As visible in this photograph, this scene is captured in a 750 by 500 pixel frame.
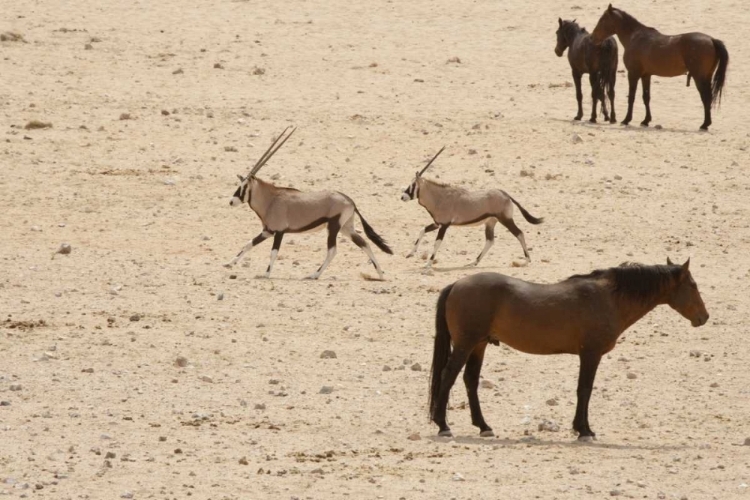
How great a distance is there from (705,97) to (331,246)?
31.8 feet

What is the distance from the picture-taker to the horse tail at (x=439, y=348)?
1143 centimetres

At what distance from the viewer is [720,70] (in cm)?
2467

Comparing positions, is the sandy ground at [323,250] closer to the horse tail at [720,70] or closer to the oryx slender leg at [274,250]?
the oryx slender leg at [274,250]

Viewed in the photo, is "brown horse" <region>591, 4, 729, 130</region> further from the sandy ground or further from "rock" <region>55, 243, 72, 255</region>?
"rock" <region>55, 243, 72, 255</region>

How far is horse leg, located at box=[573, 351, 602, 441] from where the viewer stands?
11297 mm

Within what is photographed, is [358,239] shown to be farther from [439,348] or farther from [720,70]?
[720,70]

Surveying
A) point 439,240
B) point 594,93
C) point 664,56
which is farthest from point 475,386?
point 664,56

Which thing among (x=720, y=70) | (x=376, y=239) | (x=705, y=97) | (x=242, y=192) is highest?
(x=242, y=192)

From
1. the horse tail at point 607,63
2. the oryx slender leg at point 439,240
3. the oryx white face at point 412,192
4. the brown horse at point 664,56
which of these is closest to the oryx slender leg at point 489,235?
the oryx slender leg at point 439,240

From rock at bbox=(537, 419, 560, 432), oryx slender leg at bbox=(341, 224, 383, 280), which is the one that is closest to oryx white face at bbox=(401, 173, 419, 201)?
oryx slender leg at bbox=(341, 224, 383, 280)

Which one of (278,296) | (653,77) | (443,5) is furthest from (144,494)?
(443,5)

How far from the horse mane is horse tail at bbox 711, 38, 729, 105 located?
13.4 m

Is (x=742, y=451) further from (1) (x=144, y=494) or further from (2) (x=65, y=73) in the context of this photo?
(2) (x=65, y=73)

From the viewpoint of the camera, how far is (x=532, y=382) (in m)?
13.1
